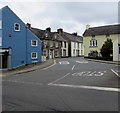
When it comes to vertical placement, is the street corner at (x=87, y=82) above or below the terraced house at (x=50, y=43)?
below

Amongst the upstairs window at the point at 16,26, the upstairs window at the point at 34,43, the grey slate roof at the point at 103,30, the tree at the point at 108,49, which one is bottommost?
the tree at the point at 108,49

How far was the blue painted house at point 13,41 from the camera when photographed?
86.7ft

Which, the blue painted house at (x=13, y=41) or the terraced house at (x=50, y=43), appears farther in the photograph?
the terraced house at (x=50, y=43)

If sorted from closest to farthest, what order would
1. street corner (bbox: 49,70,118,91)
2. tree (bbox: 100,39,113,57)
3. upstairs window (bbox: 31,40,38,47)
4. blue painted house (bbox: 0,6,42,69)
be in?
street corner (bbox: 49,70,118,91)
blue painted house (bbox: 0,6,42,69)
upstairs window (bbox: 31,40,38,47)
tree (bbox: 100,39,113,57)

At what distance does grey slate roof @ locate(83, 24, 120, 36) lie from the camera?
44.0 metres

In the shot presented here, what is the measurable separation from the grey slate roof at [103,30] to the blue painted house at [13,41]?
21.9 meters

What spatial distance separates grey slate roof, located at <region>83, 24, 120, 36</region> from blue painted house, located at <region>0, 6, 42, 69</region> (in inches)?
861

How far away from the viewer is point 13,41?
2745 centimetres

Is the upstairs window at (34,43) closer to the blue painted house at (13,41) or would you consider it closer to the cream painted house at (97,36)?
the blue painted house at (13,41)

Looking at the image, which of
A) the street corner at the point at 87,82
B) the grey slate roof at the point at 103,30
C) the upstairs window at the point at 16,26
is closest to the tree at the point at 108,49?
the grey slate roof at the point at 103,30

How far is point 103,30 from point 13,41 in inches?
1089

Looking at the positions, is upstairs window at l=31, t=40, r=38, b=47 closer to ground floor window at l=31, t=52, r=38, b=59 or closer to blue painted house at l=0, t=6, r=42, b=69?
blue painted house at l=0, t=6, r=42, b=69

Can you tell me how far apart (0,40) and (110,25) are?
106 feet

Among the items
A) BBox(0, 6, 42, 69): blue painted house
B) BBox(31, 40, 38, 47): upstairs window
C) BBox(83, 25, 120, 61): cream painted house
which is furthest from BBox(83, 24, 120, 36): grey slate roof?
BBox(0, 6, 42, 69): blue painted house
